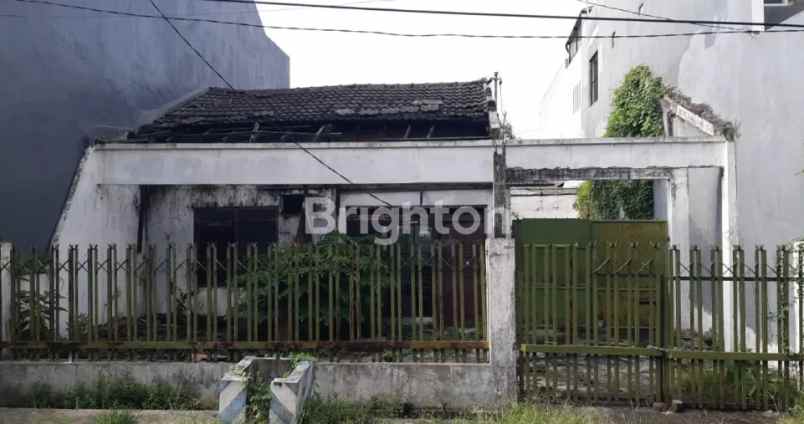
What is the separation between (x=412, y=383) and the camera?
5.39 metres

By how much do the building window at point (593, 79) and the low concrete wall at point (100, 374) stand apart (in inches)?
485

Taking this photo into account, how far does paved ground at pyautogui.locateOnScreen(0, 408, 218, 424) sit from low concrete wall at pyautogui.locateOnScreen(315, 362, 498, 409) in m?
1.05

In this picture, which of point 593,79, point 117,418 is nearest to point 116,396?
point 117,418

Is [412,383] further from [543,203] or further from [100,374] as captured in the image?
Answer: [543,203]

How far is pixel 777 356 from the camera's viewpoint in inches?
200

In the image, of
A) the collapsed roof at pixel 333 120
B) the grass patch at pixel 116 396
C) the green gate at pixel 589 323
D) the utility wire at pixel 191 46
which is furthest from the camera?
the utility wire at pixel 191 46

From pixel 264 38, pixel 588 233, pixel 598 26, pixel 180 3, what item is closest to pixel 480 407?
pixel 588 233

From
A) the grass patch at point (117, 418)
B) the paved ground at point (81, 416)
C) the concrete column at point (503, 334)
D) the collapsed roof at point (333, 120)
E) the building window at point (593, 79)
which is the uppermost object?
the building window at point (593, 79)

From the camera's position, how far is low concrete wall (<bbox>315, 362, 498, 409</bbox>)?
531 cm

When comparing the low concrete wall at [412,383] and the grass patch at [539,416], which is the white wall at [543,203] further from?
the grass patch at [539,416]

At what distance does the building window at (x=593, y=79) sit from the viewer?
15032 mm

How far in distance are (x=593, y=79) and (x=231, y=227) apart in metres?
10.3

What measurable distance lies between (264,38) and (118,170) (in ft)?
32.8

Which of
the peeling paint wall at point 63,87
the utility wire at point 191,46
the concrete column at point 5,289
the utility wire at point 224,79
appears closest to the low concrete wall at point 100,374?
the concrete column at point 5,289
